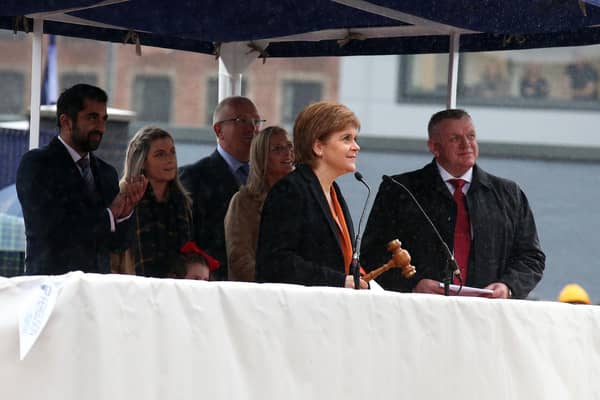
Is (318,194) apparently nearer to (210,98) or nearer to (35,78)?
(35,78)

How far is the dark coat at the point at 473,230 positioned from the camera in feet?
17.3

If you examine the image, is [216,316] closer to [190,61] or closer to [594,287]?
[594,287]

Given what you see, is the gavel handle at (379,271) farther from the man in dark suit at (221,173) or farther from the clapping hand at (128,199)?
the man in dark suit at (221,173)

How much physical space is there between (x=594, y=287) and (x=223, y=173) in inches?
908

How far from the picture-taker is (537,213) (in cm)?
2928

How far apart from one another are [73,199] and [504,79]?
2713cm

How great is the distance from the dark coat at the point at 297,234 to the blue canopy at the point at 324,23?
3.57 ft

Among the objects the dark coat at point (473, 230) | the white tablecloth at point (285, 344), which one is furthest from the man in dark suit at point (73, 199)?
the white tablecloth at point (285, 344)

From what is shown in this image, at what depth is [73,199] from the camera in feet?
16.2

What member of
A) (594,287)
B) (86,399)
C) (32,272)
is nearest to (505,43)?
(32,272)

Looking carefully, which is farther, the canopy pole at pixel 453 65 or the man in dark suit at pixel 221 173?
the canopy pole at pixel 453 65

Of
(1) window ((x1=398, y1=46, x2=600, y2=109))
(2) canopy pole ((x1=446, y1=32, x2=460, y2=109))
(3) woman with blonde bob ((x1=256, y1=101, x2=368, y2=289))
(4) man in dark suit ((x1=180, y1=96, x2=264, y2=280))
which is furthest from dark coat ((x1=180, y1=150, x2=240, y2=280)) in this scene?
(1) window ((x1=398, y1=46, x2=600, y2=109))

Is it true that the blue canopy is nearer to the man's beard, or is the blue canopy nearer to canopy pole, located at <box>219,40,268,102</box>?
canopy pole, located at <box>219,40,268,102</box>

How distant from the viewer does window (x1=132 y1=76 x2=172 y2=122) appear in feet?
119
